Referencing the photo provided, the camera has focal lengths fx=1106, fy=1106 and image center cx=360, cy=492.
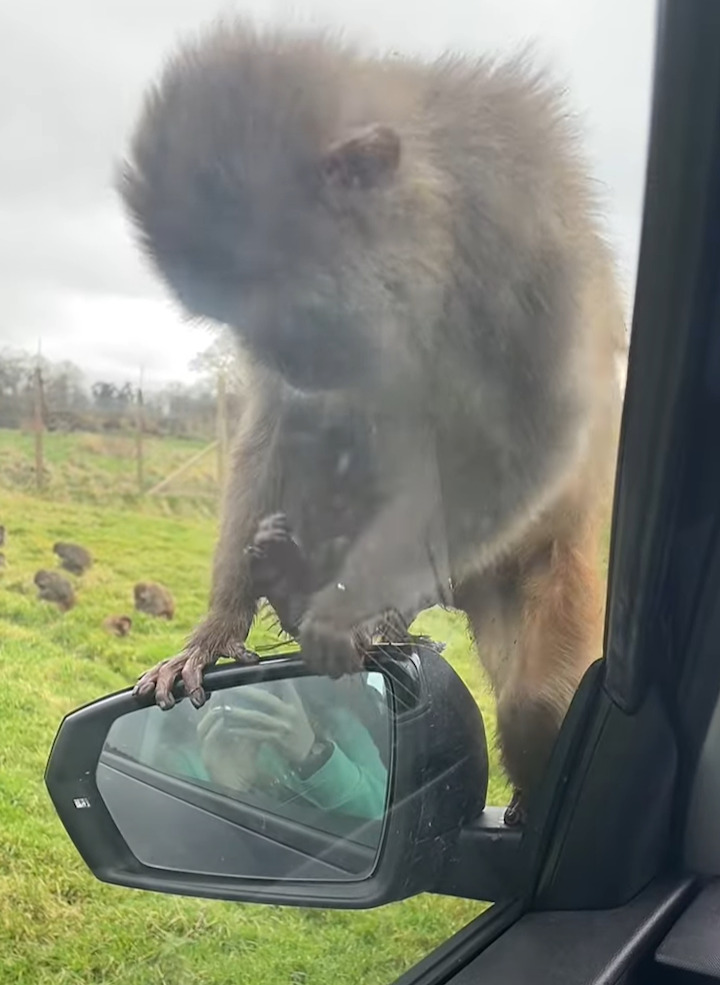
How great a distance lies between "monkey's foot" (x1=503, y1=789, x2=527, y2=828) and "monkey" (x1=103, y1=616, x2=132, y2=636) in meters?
0.92

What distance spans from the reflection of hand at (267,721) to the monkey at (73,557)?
1.81 feet

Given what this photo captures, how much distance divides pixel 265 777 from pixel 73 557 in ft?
2.21

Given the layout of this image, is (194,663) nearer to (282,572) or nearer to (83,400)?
(282,572)

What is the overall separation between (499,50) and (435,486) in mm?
856

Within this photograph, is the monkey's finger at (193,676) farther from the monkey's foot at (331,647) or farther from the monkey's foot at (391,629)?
the monkey's foot at (391,629)

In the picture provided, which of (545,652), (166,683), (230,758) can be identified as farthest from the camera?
(545,652)

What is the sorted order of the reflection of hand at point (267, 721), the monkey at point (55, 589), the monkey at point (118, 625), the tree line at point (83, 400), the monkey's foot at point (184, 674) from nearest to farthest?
the tree line at point (83, 400) < the monkey at point (55, 589) < the monkey at point (118, 625) < the monkey's foot at point (184, 674) < the reflection of hand at point (267, 721)

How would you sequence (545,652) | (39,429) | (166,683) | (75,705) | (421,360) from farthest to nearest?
(545,652) → (421,360) → (166,683) → (75,705) → (39,429)

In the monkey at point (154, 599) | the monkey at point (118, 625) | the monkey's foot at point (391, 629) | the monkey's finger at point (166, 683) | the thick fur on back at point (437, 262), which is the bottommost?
the monkey's finger at point (166, 683)

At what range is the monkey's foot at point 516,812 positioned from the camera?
2.22 meters

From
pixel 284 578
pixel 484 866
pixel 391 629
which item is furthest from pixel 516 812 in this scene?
pixel 284 578

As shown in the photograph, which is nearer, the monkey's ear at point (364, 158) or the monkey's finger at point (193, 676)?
the monkey's finger at point (193, 676)

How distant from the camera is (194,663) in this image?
6.52 ft

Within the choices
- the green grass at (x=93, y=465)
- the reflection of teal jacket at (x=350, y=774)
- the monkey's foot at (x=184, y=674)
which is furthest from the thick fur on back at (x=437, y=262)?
the monkey's foot at (x=184, y=674)
